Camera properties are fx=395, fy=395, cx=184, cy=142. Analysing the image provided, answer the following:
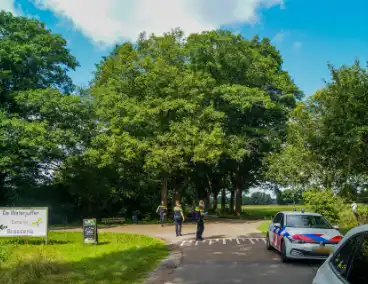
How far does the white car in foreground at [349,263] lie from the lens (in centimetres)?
325

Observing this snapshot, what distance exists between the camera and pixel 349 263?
346 cm

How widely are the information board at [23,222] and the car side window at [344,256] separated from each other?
47.2 ft

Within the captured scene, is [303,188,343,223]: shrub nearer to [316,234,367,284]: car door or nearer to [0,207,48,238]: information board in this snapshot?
[0,207,48,238]: information board

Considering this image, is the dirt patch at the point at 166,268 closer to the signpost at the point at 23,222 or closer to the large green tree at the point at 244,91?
the signpost at the point at 23,222

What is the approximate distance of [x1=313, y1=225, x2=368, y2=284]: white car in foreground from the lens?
10.7ft

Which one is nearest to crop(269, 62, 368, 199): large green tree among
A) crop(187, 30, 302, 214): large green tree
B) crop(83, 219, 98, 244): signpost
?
crop(83, 219, 98, 244): signpost

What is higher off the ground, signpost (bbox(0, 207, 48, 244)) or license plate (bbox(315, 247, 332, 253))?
signpost (bbox(0, 207, 48, 244))

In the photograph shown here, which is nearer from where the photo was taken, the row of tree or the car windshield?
the car windshield

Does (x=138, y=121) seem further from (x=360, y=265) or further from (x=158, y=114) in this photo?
(x=360, y=265)

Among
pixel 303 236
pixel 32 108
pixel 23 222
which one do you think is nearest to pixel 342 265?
pixel 303 236

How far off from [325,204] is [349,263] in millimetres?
19226

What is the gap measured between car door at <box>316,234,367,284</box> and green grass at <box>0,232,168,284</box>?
5.98 metres

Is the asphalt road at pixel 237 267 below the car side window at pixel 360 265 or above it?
below

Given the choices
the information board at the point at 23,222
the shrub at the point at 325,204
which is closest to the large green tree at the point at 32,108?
the information board at the point at 23,222
